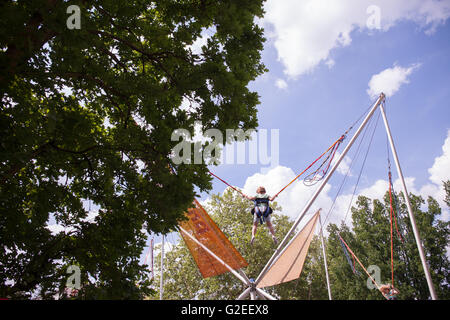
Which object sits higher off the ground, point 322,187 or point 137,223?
point 322,187

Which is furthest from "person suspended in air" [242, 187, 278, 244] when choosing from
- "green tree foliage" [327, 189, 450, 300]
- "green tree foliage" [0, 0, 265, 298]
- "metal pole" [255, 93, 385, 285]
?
"green tree foliage" [327, 189, 450, 300]

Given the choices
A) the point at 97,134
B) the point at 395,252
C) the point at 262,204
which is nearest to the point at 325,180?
the point at 262,204

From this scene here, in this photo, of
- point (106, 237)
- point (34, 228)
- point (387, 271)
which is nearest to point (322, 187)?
point (106, 237)

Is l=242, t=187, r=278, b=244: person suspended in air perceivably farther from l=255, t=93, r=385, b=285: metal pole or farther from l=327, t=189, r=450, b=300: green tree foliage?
l=327, t=189, r=450, b=300: green tree foliage

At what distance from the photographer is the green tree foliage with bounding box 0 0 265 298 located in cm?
484

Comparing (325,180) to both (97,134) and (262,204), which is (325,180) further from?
(97,134)

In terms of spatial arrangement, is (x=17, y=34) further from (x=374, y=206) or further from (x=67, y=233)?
(x=374, y=206)

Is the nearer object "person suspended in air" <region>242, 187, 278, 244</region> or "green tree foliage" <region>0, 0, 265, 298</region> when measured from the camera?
"green tree foliage" <region>0, 0, 265, 298</region>

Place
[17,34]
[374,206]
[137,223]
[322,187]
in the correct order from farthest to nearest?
[374,206]
[322,187]
[137,223]
[17,34]

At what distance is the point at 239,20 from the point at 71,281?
239 inches

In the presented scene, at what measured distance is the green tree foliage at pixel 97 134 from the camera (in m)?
4.84

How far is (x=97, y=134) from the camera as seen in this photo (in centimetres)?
698

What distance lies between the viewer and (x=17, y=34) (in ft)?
14.8
